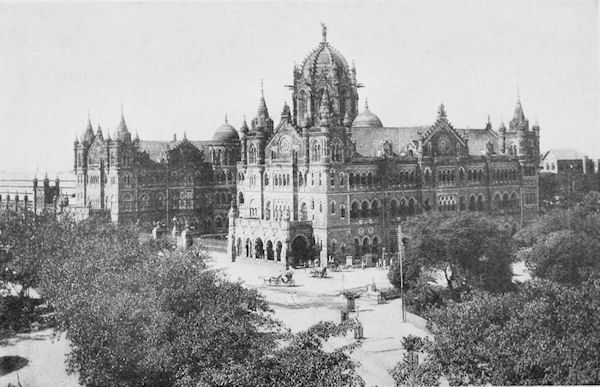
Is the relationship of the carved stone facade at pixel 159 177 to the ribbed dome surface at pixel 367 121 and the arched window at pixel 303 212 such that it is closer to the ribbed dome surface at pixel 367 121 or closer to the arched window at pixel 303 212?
the ribbed dome surface at pixel 367 121

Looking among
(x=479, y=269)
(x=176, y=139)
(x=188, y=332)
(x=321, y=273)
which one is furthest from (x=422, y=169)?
(x=188, y=332)

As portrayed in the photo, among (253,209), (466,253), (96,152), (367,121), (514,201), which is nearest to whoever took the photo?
(466,253)

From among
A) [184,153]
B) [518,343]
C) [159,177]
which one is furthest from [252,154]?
[518,343]

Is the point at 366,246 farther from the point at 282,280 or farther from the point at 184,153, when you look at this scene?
the point at 184,153

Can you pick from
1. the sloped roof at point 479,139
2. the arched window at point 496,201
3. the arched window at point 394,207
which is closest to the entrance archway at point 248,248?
the arched window at point 394,207

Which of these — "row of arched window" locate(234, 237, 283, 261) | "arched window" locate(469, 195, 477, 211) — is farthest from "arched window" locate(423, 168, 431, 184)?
"row of arched window" locate(234, 237, 283, 261)

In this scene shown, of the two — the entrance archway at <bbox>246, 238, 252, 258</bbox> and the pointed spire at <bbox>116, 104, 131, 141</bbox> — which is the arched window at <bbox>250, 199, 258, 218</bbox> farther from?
the pointed spire at <bbox>116, 104, 131, 141</bbox>

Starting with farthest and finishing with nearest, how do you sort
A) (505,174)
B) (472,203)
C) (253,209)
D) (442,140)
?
(505,174)
(253,209)
(472,203)
(442,140)
